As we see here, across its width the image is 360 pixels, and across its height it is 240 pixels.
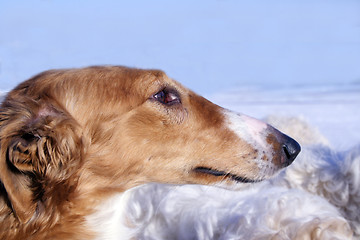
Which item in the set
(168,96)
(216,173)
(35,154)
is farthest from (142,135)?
(35,154)

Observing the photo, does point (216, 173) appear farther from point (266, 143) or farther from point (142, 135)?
point (142, 135)

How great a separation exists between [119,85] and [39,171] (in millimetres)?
771

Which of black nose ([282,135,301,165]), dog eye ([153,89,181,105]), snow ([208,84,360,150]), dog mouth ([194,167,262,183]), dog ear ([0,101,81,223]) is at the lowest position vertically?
snow ([208,84,360,150])

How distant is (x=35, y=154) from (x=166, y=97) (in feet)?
3.13

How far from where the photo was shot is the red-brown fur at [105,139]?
2627 mm

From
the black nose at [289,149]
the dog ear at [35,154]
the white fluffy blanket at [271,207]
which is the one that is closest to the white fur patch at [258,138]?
→ the black nose at [289,149]

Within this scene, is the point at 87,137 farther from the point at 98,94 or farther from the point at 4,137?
the point at 4,137

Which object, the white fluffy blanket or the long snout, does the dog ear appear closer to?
the white fluffy blanket

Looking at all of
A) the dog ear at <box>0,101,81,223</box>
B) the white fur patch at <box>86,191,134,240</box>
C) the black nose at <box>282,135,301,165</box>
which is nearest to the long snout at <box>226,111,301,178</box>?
the black nose at <box>282,135,301,165</box>

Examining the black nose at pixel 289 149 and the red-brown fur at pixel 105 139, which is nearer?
the red-brown fur at pixel 105 139

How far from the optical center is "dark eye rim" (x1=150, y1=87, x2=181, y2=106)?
3029mm

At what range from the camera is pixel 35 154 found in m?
2.50

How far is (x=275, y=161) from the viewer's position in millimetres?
2969

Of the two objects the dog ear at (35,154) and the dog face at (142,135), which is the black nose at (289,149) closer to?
Result: the dog face at (142,135)
